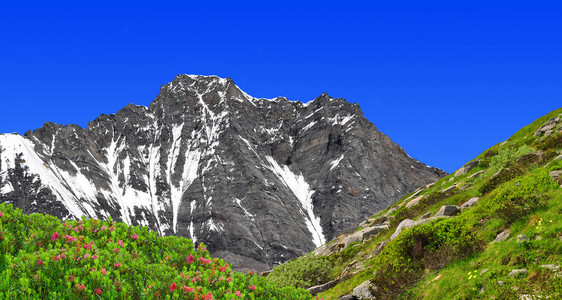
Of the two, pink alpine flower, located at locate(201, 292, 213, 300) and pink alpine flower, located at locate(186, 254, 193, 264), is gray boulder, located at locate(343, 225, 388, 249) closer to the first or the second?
pink alpine flower, located at locate(186, 254, 193, 264)

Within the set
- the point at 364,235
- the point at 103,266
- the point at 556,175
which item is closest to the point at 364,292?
the point at 556,175

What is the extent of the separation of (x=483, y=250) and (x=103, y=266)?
49.3 feet

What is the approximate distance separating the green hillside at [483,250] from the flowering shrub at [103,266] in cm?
662

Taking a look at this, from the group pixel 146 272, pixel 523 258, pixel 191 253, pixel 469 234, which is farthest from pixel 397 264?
pixel 146 272

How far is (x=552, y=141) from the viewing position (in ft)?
102

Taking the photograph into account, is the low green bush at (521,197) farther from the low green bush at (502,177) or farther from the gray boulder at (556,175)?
the low green bush at (502,177)

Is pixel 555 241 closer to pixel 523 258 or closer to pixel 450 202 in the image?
pixel 523 258

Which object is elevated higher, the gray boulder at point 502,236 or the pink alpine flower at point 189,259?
the pink alpine flower at point 189,259

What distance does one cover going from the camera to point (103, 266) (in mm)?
11938

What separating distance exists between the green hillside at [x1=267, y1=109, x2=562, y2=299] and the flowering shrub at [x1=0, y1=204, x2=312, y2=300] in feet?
21.7

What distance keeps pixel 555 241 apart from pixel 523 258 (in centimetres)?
121

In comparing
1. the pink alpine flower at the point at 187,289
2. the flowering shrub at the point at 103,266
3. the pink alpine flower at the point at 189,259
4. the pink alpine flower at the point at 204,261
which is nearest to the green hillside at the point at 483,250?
the flowering shrub at the point at 103,266

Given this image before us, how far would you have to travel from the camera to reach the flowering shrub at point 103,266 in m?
11.1

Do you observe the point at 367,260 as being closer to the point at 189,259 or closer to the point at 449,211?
the point at 449,211
